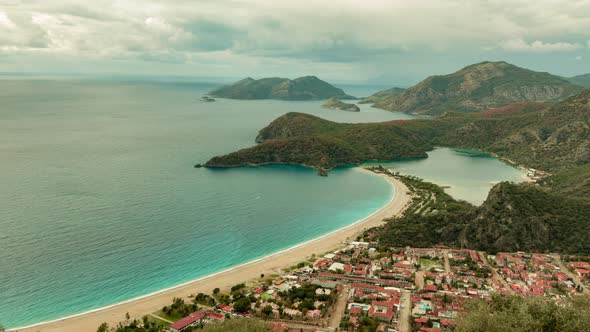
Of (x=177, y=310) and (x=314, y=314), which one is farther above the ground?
(x=314, y=314)

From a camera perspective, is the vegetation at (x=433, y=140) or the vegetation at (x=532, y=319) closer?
the vegetation at (x=532, y=319)

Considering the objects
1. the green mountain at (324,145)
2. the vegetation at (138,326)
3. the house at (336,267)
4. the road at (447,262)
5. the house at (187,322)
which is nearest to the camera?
the house at (187,322)

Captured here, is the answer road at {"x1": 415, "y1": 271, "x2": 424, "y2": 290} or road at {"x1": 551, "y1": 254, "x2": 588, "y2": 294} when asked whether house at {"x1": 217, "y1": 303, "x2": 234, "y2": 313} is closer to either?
road at {"x1": 415, "y1": 271, "x2": 424, "y2": 290}

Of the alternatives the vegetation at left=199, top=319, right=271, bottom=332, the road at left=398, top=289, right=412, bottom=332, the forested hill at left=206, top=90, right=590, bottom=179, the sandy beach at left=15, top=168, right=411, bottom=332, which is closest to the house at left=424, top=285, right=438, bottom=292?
the road at left=398, top=289, right=412, bottom=332

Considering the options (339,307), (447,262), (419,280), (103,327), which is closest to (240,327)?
(339,307)

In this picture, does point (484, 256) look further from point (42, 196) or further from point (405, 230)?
point (42, 196)

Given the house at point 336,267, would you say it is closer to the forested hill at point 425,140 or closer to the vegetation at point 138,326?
the vegetation at point 138,326

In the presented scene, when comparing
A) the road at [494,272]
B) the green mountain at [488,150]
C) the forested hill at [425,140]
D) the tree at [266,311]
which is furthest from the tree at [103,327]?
the forested hill at [425,140]

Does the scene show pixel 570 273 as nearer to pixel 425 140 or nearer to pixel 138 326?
pixel 138 326
